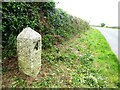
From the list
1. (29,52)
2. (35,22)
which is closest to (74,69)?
(29,52)

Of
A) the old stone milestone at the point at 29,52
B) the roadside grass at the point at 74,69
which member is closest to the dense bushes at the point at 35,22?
the roadside grass at the point at 74,69

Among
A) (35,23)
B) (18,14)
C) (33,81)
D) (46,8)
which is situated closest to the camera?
(33,81)

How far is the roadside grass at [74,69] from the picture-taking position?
5809 mm

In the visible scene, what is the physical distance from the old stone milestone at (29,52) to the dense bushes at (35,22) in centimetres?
84

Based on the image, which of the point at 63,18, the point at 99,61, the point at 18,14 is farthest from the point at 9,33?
the point at 63,18

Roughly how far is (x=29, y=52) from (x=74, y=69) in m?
1.81

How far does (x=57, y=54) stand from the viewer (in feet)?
25.2

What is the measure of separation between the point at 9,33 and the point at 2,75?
1444 millimetres

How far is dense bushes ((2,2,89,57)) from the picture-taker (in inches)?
258

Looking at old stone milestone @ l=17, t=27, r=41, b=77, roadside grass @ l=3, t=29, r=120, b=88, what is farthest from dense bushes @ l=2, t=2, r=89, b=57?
old stone milestone @ l=17, t=27, r=41, b=77

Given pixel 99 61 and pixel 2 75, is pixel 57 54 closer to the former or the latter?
pixel 99 61

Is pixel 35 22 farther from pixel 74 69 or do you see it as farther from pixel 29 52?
pixel 74 69

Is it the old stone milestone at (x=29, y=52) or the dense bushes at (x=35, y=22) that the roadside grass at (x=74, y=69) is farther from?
the dense bushes at (x=35, y=22)

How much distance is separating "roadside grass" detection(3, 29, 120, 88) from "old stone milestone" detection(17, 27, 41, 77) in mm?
243
